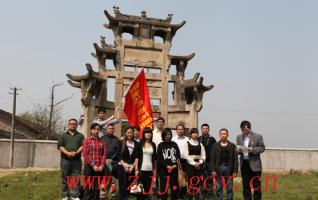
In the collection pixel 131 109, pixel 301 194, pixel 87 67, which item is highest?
pixel 87 67

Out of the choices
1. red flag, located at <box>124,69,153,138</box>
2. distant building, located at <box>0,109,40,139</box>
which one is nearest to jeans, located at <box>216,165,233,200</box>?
red flag, located at <box>124,69,153,138</box>

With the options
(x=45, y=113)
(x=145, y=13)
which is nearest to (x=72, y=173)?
(x=145, y=13)

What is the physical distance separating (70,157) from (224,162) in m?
3.04

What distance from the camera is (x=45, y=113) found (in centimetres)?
3216

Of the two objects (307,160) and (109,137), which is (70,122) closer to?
(109,137)

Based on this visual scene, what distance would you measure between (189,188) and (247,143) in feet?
4.75

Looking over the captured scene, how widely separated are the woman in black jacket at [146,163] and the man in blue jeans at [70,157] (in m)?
1.33

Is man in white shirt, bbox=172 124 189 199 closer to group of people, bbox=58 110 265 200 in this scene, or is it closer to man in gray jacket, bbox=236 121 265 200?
group of people, bbox=58 110 265 200

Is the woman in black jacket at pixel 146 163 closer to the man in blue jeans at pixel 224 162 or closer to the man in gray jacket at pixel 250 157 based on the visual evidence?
the man in blue jeans at pixel 224 162

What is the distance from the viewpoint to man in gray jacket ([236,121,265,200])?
6.91m

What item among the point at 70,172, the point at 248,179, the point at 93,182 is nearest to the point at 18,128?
the point at 70,172

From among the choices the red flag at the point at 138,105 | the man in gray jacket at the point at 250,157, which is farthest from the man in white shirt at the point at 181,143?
the red flag at the point at 138,105

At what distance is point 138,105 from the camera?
364 inches

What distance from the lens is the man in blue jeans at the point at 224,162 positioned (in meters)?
7.00
